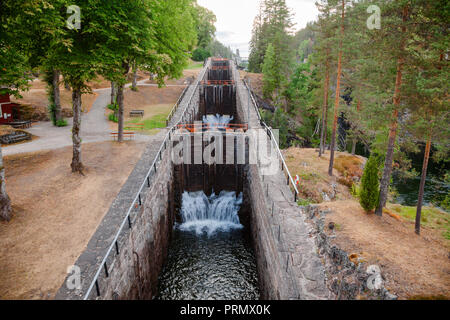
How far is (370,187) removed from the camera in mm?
10281

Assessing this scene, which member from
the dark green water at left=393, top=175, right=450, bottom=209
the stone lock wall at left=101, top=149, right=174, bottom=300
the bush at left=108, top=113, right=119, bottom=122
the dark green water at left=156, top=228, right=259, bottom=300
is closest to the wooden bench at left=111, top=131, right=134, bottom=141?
the stone lock wall at left=101, top=149, right=174, bottom=300

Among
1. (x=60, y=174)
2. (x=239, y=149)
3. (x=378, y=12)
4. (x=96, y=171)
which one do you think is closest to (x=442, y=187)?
(x=239, y=149)

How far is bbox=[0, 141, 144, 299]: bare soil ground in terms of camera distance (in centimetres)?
721

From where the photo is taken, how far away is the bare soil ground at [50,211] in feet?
23.7

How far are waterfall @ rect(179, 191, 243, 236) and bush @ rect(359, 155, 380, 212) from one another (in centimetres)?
876

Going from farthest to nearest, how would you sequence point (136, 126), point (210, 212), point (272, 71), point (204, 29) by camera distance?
1. point (204, 29)
2. point (272, 71)
3. point (136, 126)
4. point (210, 212)

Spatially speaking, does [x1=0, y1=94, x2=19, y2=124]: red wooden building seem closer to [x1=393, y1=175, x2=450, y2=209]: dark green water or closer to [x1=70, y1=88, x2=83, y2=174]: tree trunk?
[x1=70, y1=88, x2=83, y2=174]: tree trunk

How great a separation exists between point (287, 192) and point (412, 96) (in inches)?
249

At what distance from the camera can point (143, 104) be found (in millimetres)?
31281

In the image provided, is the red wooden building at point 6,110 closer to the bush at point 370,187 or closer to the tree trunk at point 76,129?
the tree trunk at point 76,129

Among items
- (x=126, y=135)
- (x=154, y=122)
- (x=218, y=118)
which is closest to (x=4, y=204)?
(x=126, y=135)

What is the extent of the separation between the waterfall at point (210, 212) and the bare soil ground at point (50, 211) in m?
5.71

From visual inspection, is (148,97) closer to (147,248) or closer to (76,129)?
(76,129)

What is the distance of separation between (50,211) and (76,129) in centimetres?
426
